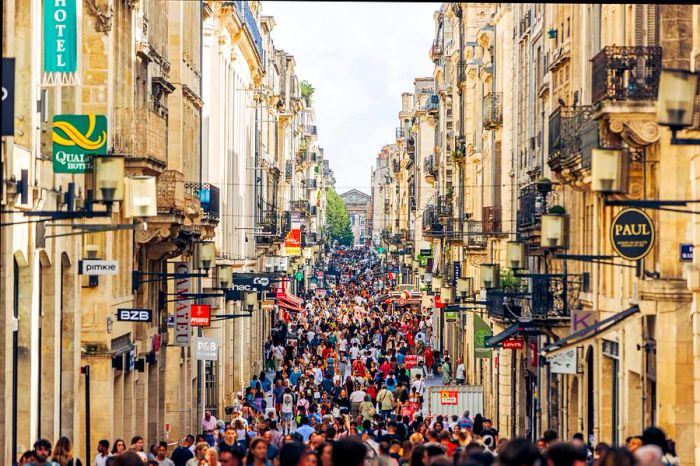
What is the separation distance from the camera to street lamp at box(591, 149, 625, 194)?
18.8 m

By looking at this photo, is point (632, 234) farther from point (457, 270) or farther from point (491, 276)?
point (457, 270)

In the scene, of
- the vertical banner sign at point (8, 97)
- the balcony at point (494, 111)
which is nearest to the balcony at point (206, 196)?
the balcony at point (494, 111)

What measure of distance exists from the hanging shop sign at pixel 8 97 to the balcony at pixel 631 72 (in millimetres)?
9885

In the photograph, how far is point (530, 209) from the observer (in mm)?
38469

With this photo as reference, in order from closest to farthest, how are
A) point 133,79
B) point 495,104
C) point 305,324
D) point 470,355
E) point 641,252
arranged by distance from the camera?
1. point 641,252
2. point 133,79
3. point 495,104
4. point 470,355
5. point 305,324

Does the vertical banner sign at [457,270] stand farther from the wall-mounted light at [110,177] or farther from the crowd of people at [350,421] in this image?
the wall-mounted light at [110,177]

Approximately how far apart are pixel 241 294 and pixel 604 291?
17408mm

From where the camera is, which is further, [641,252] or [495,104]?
[495,104]

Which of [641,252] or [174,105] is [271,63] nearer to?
[174,105]

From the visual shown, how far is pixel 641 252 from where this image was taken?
77.3ft

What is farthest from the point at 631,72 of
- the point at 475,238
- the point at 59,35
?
the point at 475,238

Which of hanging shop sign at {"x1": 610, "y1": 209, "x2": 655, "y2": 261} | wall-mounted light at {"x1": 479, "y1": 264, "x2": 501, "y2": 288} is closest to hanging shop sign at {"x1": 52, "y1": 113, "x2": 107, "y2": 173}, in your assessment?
hanging shop sign at {"x1": 610, "y1": 209, "x2": 655, "y2": 261}

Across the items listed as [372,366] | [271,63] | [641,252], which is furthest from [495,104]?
[271,63]

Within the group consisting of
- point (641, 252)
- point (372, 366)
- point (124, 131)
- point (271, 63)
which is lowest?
point (372, 366)
